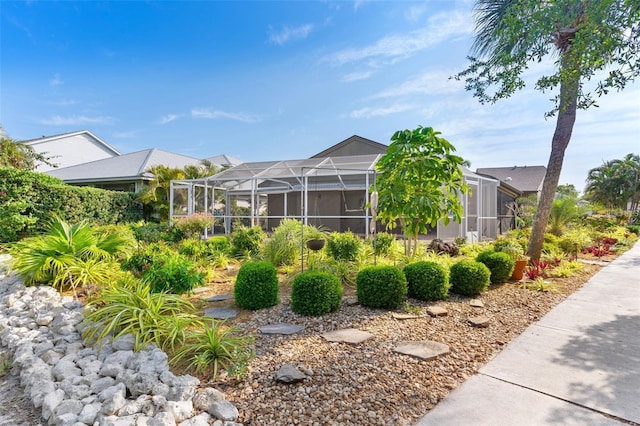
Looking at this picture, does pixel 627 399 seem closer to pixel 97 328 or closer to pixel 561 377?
pixel 561 377

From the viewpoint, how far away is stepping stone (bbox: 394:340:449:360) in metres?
3.03

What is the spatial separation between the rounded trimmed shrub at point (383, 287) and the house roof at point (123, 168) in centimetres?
1563

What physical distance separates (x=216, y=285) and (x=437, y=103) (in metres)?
6.62

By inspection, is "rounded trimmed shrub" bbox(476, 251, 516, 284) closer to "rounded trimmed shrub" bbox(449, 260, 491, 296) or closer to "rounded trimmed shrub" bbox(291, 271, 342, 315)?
"rounded trimmed shrub" bbox(449, 260, 491, 296)

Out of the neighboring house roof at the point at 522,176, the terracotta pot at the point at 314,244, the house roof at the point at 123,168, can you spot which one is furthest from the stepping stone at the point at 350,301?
the neighboring house roof at the point at 522,176

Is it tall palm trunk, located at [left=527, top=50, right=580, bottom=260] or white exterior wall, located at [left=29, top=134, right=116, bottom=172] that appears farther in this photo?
white exterior wall, located at [left=29, top=134, right=116, bottom=172]

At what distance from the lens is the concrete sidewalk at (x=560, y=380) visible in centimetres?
214

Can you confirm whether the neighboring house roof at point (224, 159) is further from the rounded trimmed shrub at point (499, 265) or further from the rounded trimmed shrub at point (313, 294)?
the rounded trimmed shrub at point (313, 294)

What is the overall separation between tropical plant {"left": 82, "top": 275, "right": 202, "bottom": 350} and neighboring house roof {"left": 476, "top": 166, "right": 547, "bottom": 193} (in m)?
24.5

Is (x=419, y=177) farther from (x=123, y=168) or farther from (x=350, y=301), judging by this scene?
(x=123, y=168)

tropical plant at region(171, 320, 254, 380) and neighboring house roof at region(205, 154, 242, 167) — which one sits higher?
neighboring house roof at region(205, 154, 242, 167)

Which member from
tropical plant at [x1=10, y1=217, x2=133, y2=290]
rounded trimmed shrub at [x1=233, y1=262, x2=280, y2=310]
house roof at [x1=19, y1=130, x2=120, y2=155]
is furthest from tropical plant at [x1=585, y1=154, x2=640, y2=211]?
house roof at [x1=19, y1=130, x2=120, y2=155]

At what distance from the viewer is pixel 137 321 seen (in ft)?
10.9

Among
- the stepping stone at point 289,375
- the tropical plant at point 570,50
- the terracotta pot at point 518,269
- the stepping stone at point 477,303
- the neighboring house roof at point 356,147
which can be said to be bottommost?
the stepping stone at point 477,303
